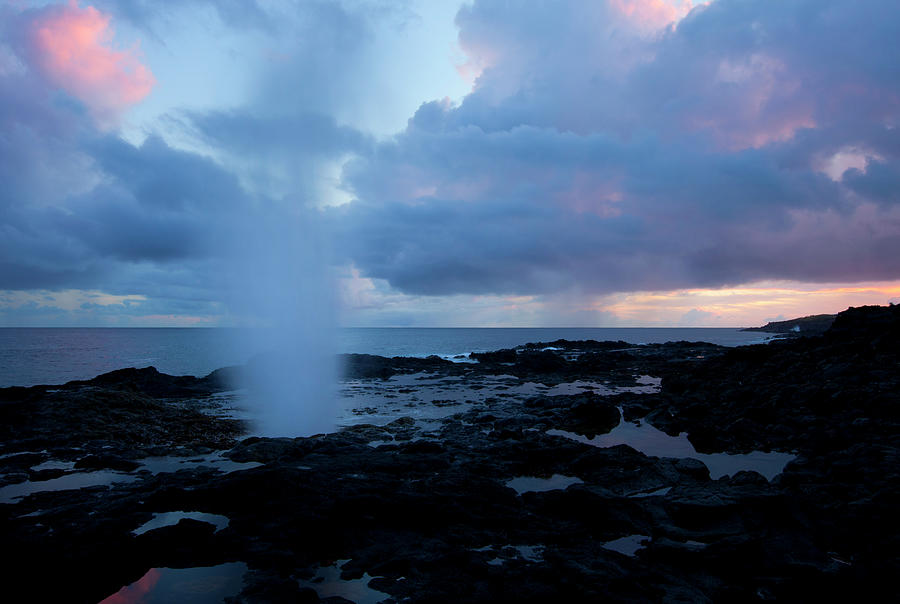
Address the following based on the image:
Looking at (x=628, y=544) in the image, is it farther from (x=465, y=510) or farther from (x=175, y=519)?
(x=175, y=519)

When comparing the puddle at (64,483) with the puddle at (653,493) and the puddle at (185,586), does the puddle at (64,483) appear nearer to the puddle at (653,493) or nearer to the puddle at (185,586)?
the puddle at (185,586)

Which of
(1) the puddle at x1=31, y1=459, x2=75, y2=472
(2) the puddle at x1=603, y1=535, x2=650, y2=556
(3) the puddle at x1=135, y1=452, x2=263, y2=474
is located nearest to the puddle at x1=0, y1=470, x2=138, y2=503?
(3) the puddle at x1=135, y1=452, x2=263, y2=474

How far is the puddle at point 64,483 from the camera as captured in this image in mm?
11531

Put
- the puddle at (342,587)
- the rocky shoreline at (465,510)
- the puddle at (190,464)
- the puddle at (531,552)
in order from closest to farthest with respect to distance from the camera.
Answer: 1. the puddle at (342,587)
2. the rocky shoreline at (465,510)
3. the puddle at (531,552)
4. the puddle at (190,464)

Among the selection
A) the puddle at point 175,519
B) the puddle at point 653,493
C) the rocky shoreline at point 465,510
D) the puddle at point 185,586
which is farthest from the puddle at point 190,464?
the puddle at point 653,493

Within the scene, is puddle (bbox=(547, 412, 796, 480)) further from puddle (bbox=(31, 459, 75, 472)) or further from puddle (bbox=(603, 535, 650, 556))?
puddle (bbox=(31, 459, 75, 472))

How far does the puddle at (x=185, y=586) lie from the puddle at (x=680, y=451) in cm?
1254

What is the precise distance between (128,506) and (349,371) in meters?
38.7

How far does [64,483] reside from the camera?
12383 mm

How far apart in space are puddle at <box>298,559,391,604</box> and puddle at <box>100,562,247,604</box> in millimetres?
1239

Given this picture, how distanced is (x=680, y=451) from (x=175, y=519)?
51.6ft

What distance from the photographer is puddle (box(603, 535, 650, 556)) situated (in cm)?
823

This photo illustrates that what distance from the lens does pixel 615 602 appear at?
6.44 m

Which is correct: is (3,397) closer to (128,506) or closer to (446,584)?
(128,506)
